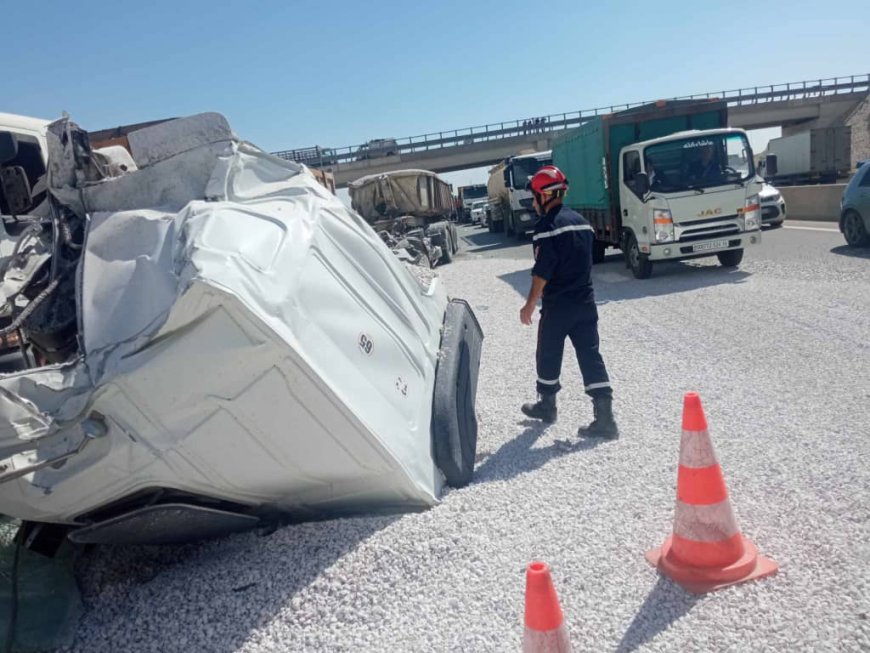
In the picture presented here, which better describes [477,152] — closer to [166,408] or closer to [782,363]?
[782,363]

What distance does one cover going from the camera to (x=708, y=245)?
1142 centimetres

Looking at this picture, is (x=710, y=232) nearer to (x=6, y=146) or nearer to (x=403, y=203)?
(x=6, y=146)

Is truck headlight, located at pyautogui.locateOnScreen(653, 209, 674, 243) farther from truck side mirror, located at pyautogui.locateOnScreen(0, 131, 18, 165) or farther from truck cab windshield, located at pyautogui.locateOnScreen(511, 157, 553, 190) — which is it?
truck cab windshield, located at pyautogui.locateOnScreen(511, 157, 553, 190)

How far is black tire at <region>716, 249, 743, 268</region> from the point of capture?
1199cm

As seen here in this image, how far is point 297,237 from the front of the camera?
3412 mm

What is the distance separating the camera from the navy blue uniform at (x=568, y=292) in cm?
491

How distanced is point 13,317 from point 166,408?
1.27 meters

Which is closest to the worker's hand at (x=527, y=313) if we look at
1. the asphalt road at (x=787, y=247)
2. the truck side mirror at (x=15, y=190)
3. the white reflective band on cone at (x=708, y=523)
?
the white reflective band on cone at (x=708, y=523)

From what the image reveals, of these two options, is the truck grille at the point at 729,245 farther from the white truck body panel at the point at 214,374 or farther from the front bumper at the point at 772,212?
the white truck body panel at the point at 214,374

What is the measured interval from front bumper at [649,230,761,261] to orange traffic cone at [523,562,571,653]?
1009 cm

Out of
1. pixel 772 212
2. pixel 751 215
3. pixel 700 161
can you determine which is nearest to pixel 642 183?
pixel 700 161

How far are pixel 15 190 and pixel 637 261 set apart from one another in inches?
385

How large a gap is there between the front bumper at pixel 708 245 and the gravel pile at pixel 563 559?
244 inches

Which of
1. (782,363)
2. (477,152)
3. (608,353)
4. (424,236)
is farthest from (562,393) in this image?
(477,152)
